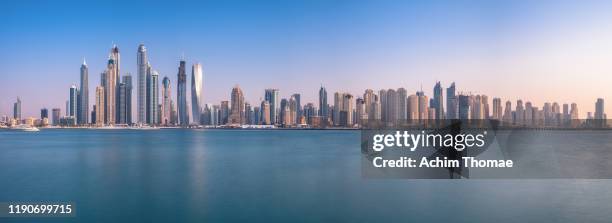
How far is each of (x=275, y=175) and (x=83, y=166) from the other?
71.9 feet

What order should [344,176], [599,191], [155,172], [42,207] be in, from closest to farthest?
[42,207], [599,191], [344,176], [155,172]

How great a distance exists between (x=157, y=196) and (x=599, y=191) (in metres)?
29.1

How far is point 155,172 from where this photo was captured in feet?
143

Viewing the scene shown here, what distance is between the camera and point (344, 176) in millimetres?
40281

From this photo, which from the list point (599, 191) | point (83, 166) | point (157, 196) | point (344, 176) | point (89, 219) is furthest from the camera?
point (83, 166)

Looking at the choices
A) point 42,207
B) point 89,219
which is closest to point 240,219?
point 89,219

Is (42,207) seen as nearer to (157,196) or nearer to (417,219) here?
(157,196)

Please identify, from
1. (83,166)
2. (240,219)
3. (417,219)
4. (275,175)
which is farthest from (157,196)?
(83,166)

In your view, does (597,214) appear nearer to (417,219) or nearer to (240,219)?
(417,219)

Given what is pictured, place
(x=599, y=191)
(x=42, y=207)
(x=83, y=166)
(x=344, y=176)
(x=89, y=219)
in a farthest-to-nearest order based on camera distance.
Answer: (x=83, y=166)
(x=344, y=176)
(x=599, y=191)
(x=42, y=207)
(x=89, y=219)

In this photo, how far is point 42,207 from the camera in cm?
2612

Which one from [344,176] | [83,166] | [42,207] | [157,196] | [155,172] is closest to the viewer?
[42,207]

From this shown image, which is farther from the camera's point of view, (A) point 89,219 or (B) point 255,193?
(B) point 255,193

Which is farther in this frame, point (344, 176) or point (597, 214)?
point (344, 176)
